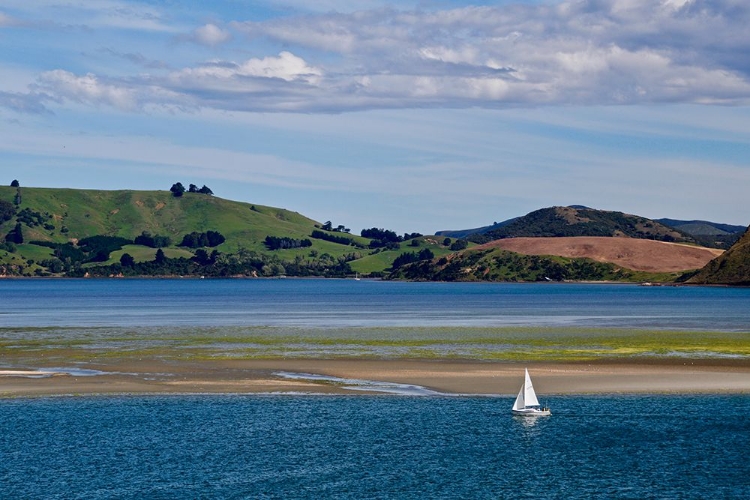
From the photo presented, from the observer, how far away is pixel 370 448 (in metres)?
45.5

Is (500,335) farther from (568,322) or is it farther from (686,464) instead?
(686,464)

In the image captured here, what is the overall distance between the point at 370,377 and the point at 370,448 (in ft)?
75.3

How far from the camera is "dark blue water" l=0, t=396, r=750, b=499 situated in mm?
38844

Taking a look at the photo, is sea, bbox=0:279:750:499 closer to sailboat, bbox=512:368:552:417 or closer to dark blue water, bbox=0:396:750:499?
Answer: dark blue water, bbox=0:396:750:499

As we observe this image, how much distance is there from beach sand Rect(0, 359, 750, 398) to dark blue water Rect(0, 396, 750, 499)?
3784mm

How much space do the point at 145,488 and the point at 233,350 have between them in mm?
50684

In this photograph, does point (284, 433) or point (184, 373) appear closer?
point (284, 433)

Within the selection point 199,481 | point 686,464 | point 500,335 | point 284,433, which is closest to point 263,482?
point 199,481

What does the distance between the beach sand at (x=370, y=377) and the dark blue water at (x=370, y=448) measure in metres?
3.78

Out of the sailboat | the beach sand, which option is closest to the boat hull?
the sailboat

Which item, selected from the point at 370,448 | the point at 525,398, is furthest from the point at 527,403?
the point at 370,448

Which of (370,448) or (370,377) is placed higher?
(370,377)

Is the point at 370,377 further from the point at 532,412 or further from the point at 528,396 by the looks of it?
the point at 532,412

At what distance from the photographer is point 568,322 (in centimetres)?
13312
